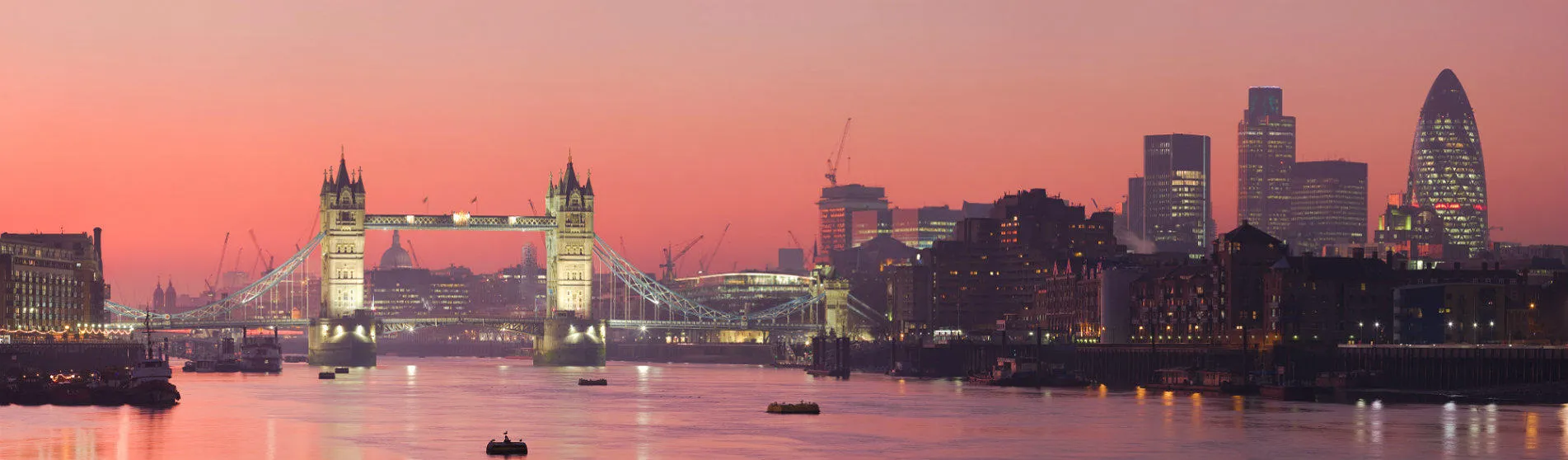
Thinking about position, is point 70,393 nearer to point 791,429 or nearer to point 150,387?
Result: point 150,387

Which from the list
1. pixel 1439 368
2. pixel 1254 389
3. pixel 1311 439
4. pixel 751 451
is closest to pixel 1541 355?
pixel 1439 368

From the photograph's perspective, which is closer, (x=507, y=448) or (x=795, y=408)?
(x=507, y=448)

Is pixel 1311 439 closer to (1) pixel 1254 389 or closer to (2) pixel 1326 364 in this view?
(1) pixel 1254 389

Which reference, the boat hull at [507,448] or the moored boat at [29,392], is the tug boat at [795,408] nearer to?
the boat hull at [507,448]

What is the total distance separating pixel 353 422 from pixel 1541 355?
87.2 metres

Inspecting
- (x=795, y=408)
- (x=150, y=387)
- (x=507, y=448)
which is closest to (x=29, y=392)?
(x=150, y=387)

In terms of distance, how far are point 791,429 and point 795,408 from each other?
20.0 meters

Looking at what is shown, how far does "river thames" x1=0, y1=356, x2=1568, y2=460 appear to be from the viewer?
370 feet

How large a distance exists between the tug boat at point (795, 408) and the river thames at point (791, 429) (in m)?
1.14

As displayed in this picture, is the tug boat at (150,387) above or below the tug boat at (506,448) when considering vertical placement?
above

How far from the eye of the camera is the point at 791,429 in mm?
132500

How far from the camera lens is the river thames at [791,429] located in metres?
113

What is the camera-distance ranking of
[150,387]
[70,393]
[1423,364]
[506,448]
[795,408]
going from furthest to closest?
[1423,364] → [150,387] → [70,393] → [795,408] → [506,448]

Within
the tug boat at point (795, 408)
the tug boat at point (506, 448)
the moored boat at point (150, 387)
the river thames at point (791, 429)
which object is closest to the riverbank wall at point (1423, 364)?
the river thames at point (791, 429)
